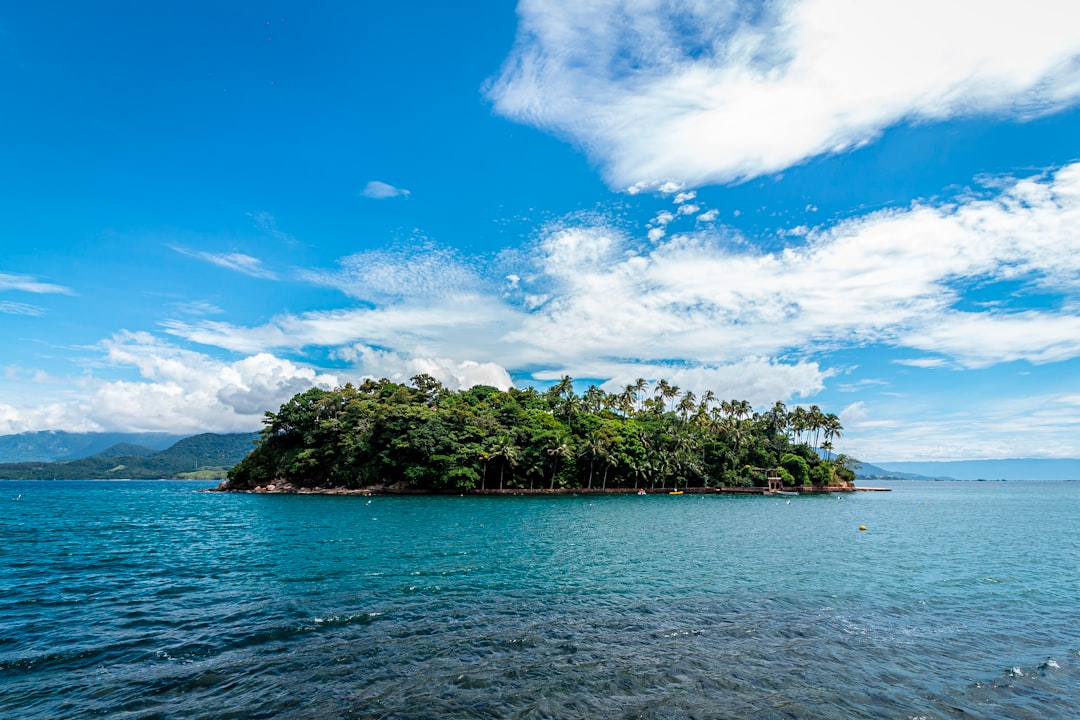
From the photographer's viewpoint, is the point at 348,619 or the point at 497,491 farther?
the point at 497,491

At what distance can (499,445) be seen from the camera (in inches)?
3755

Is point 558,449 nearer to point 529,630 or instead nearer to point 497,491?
point 497,491

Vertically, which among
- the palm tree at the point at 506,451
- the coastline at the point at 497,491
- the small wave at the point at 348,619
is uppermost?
the palm tree at the point at 506,451

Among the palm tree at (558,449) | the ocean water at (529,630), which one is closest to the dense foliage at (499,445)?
the palm tree at (558,449)

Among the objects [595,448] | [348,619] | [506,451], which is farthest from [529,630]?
[595,448]

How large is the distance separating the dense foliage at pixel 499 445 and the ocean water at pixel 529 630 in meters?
59.6

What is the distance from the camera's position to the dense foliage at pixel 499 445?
9438 cm

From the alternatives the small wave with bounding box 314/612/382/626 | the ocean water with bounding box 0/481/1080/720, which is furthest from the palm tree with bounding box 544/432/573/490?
the small wave with bounding box 314/612/382/626

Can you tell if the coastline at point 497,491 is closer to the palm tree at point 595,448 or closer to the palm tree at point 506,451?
the palm tree at point 506,451

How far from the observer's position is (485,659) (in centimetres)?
1382

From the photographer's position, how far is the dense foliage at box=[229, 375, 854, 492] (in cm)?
9438

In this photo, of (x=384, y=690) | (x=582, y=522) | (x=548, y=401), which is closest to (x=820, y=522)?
(x=582, y=522)

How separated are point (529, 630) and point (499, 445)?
3137 inches

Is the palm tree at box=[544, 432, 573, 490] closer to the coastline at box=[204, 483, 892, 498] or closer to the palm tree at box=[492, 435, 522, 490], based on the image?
the coastline at box=[204, 483, 892, 498]
